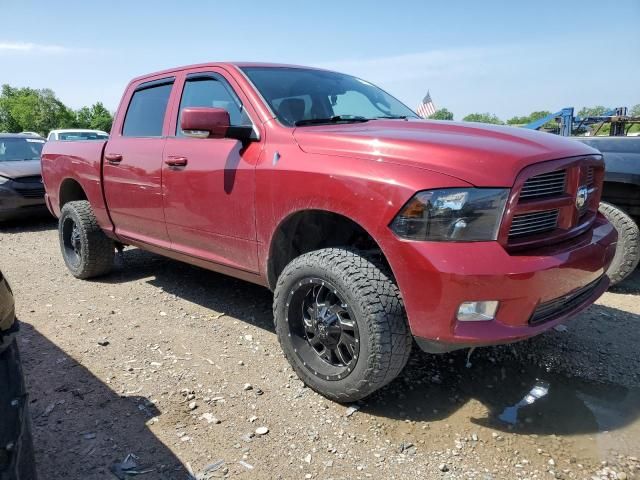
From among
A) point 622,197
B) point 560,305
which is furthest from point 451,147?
point 622,197

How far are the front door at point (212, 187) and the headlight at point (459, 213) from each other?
1.18 metres

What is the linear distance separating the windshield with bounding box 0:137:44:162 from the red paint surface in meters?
6.78

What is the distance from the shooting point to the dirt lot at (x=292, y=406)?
231 centimetres

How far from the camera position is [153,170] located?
3.82 m

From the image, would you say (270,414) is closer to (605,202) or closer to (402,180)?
(402,180)

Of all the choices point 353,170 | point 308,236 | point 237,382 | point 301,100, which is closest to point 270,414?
point 237,382

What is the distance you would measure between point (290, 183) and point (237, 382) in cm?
126

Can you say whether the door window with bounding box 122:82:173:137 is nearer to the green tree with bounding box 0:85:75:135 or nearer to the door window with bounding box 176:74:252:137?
the door window with bounding box 176:74:252:137

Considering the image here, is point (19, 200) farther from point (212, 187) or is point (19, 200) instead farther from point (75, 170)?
point (212, 187)

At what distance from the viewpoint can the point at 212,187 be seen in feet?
10.8

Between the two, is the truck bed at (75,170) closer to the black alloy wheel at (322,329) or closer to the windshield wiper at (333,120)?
the windshield wiper at (333,120)

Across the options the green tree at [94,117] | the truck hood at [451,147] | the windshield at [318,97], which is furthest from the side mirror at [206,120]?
the green tree at [94,117]

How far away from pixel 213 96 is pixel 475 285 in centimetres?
237

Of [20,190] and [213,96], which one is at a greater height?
[213,96]
